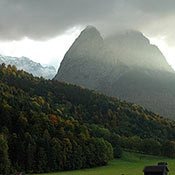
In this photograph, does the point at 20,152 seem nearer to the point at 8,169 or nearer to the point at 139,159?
the point at 8,169

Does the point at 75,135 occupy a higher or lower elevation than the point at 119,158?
higher

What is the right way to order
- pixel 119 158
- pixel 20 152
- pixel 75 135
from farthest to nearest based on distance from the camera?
pixel 119 158 < pixel 75 135 < pixel 20 152

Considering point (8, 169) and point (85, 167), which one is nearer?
point (8, 169)

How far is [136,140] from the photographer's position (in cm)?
19888

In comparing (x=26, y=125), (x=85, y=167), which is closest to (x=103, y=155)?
(x=85, y=167)

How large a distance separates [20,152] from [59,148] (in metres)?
16.6

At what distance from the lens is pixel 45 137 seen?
126 meters

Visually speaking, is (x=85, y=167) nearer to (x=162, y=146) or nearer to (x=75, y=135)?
(x=75, y=135)

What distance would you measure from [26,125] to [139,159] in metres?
64.3

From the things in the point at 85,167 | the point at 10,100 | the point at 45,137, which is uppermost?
the point at 10,100

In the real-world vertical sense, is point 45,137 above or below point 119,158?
above

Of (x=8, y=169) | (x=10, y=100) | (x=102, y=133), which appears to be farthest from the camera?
(x=102, y=133)

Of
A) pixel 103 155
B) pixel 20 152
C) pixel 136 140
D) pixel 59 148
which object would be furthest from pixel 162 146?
pixel 20 152

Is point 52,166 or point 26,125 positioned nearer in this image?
point 52,166
